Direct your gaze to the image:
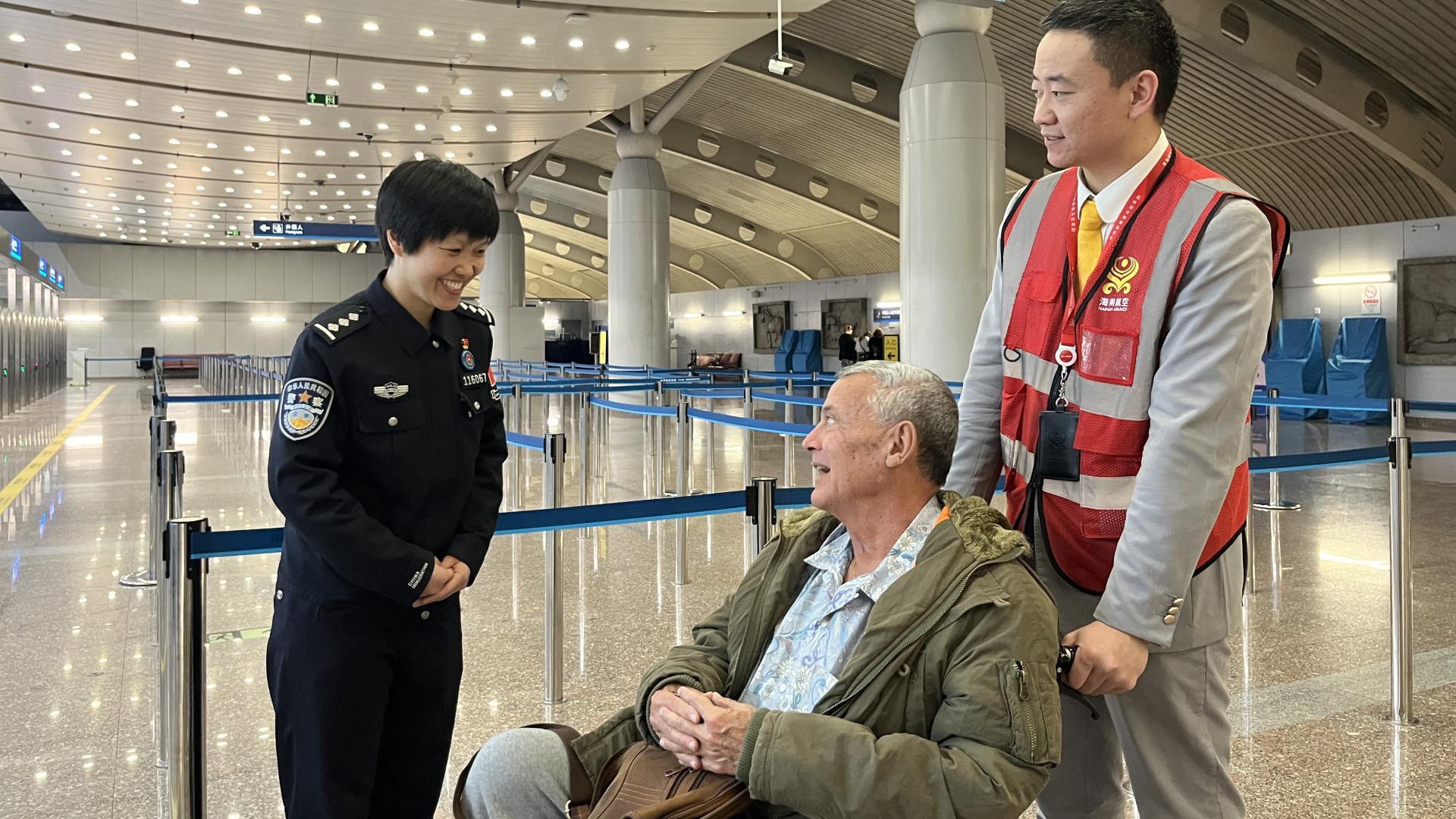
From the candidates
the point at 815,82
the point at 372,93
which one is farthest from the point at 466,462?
the point at 815,82

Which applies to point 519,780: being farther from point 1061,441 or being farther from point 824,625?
point 1061,441

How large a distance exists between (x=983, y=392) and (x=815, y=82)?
21.0m

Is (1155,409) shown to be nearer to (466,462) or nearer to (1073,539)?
(1073,539)

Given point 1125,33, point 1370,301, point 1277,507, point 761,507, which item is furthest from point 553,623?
point 1370,301

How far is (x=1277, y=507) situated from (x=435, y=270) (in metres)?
7.57

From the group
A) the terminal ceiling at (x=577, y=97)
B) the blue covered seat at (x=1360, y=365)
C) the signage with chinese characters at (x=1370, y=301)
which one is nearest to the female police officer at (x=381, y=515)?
the terminal ceiling at (x=577, y=97)

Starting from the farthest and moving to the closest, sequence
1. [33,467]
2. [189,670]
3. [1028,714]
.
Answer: [33,467]
[189,670]
[1028,714]

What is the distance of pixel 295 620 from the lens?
2068 millimetres

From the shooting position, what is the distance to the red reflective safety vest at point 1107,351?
1.65m

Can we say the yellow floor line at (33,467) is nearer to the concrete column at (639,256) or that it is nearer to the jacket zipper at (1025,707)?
the jacket zipper at (1025,707)

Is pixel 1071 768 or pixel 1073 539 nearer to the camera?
pixel 1073 539

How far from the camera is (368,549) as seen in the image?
198cm

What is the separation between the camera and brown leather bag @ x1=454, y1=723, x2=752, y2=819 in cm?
157

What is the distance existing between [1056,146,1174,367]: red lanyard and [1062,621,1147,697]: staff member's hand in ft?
1.49
